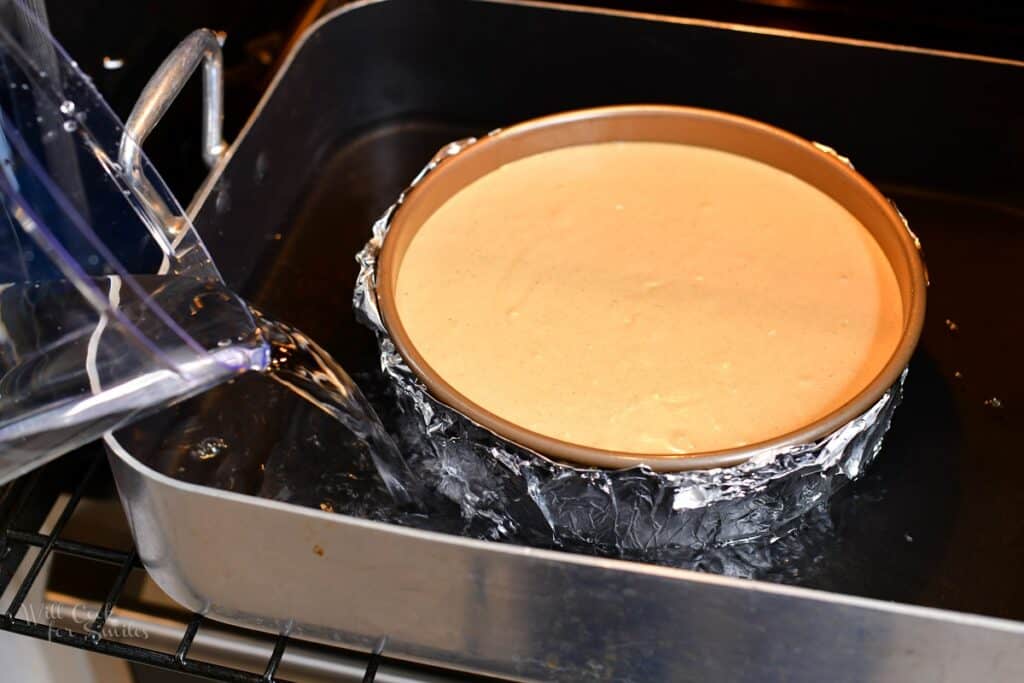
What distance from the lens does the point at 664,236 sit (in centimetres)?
104

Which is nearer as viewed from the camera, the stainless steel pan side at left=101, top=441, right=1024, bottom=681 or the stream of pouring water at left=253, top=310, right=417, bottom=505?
the stainless steel pan side at left=101, top=441, right=1024, bottom=681

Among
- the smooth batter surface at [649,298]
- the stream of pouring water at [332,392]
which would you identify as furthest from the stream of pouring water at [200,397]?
the smooth batter surface at [649,298]

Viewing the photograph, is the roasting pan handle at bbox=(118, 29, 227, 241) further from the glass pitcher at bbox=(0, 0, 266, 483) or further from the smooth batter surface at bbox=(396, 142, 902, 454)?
the smooth batter surface at bbox=(396, 142, 902, 454)

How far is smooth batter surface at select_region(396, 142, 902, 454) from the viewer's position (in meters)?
0.90

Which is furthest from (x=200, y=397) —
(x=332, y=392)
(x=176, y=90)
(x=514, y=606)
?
(x=514, y=606)

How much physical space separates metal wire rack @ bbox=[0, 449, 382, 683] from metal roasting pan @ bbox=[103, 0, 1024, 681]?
33 mm

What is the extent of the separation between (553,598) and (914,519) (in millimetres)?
364

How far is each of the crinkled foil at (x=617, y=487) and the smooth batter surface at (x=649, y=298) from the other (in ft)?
0.16

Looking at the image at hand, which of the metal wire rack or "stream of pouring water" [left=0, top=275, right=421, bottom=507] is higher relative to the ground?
"stream of pouring water" [left=0, top=275, right=421, bottom=507]

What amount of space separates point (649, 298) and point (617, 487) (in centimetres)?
23

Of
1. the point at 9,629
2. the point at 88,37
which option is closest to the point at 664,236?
the point at 88,37

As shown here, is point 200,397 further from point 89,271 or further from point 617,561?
point 617,561

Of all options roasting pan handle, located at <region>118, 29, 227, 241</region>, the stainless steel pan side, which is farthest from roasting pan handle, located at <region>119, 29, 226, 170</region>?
the stainless steel pan side

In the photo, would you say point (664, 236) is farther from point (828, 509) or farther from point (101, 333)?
point (101, 333)
